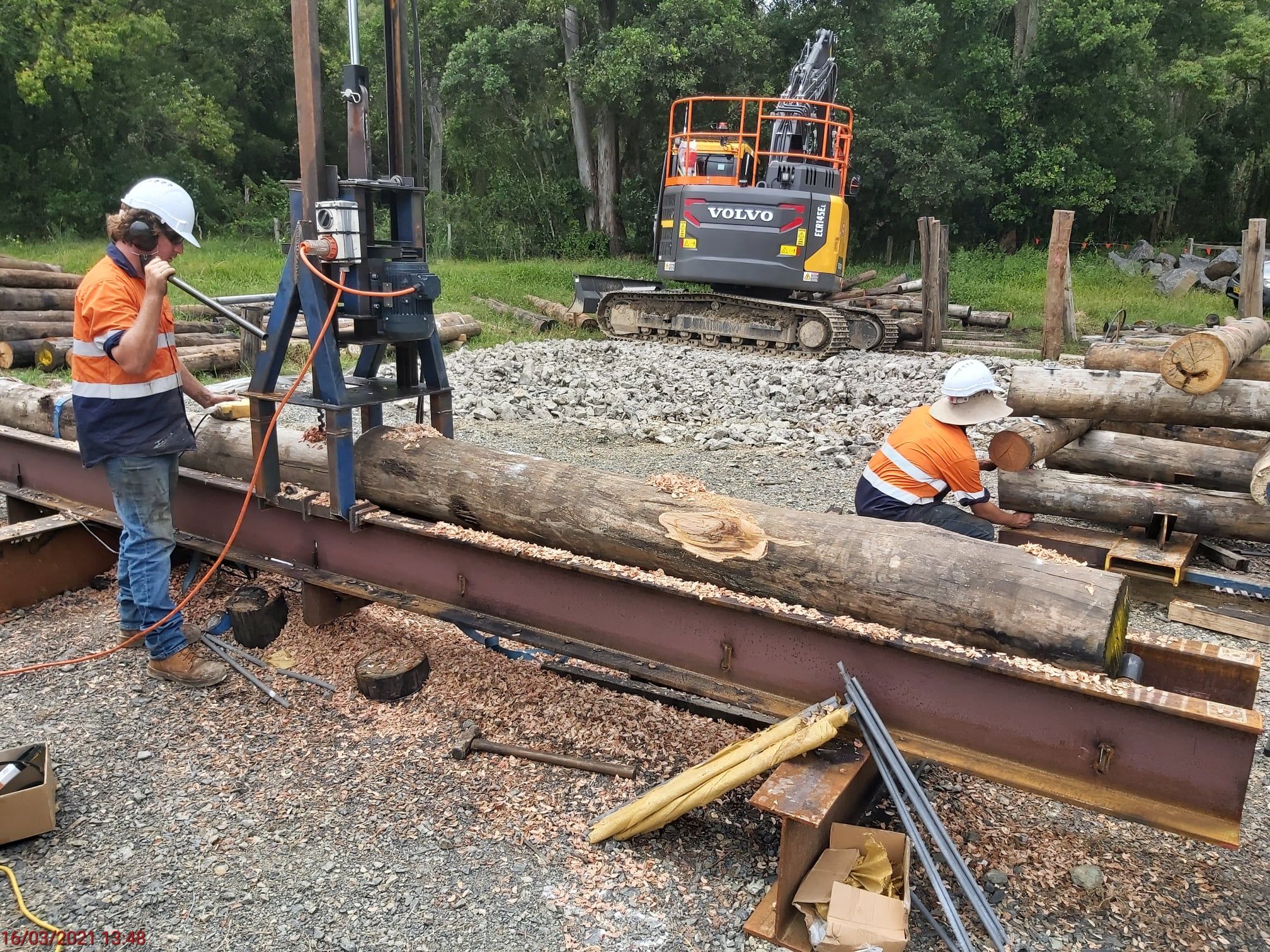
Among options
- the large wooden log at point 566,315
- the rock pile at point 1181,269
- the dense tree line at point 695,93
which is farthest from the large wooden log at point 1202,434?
the dense tree line at point 695,93

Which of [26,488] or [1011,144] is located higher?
[1011,144]

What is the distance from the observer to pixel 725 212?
1528cm

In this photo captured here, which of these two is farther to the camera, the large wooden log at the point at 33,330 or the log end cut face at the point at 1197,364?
the large wooden log at the point at 33,330

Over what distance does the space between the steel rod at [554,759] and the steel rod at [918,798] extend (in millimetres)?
991

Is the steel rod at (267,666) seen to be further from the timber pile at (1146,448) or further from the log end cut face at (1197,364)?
the log end cut face at (1197,364)

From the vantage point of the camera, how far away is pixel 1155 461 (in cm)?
691

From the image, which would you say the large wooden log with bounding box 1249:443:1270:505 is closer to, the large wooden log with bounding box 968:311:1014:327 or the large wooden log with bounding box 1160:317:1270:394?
the large wooden log with bounding box 1160:317:1270:394

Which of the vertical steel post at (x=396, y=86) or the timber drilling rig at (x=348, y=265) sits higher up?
the vertical steel post at (x=396, y=86)

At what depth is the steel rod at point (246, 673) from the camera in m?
4.24

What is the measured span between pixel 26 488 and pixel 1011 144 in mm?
28204

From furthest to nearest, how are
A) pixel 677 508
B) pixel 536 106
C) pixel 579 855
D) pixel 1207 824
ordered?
1. pixel 536 106
2. pixel 677 508
3. pixel 579 855
4. pixel 1207 824

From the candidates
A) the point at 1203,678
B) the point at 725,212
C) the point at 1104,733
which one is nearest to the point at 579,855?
the point at 1104,733

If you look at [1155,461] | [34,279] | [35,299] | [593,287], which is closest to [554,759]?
[1155,461]

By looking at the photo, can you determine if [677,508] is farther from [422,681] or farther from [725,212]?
[725,212]
